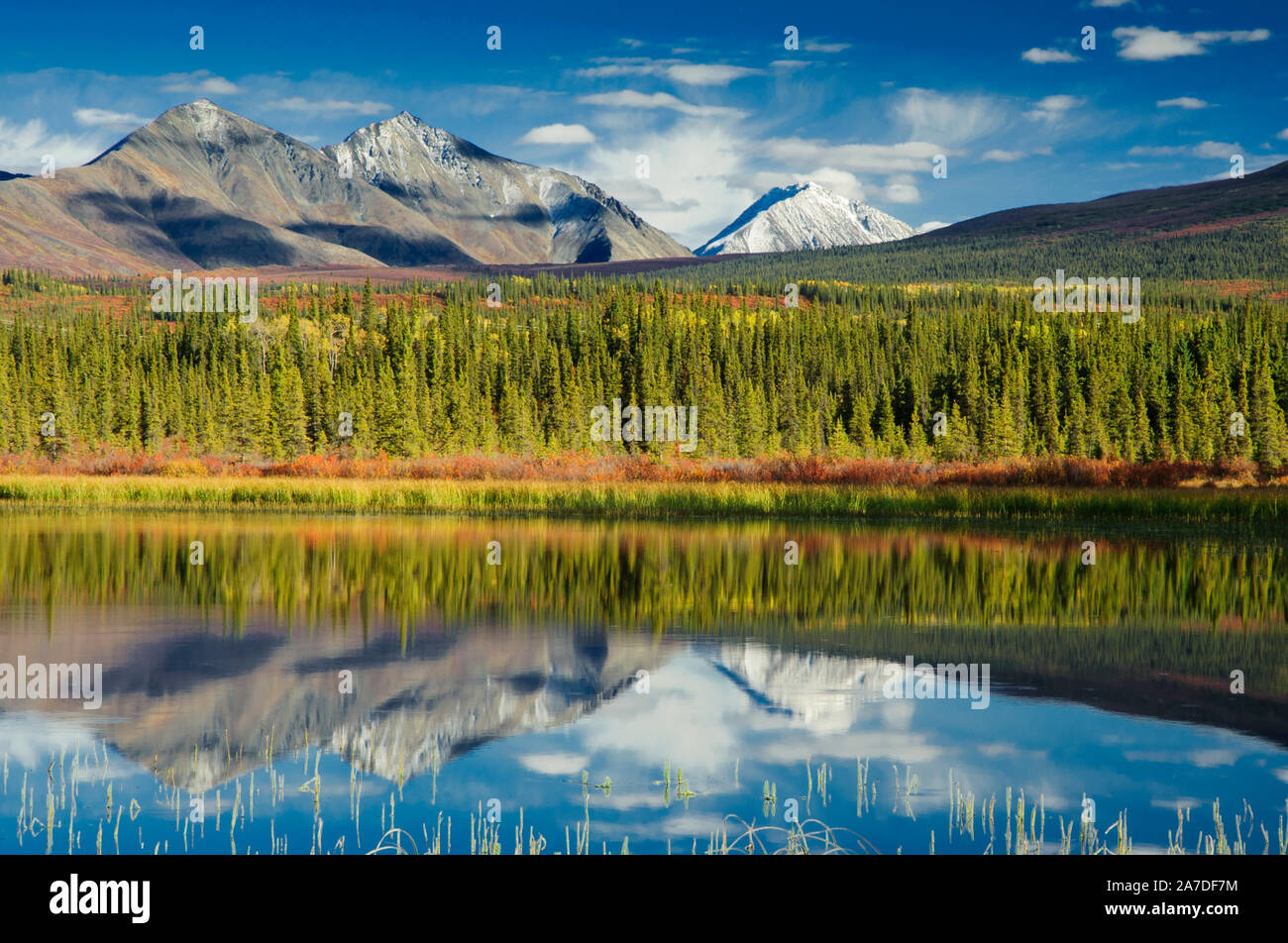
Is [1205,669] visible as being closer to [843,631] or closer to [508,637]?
[843,631]

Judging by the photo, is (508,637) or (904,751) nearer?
(904,751)

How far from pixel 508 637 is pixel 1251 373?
10777cm

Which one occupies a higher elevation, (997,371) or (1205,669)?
(997,371)

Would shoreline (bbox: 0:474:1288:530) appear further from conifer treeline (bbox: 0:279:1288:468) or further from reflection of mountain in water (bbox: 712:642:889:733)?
conifer treeline (bbox: 0:279:1288:468)

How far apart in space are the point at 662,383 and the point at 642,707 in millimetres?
103956

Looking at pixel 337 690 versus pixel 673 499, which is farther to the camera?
pixel 673 499

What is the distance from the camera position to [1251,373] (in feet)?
355

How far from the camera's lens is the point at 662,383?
390 ft

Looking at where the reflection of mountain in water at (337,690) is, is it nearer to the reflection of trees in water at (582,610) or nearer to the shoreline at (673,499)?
the reflection of trees in water at (582,610)

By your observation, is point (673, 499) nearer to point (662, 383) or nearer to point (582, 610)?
point (582, 610)

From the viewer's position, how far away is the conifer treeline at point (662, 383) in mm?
96750

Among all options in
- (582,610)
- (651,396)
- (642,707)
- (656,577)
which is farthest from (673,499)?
(651,396)

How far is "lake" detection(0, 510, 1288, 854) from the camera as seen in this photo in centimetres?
1110
